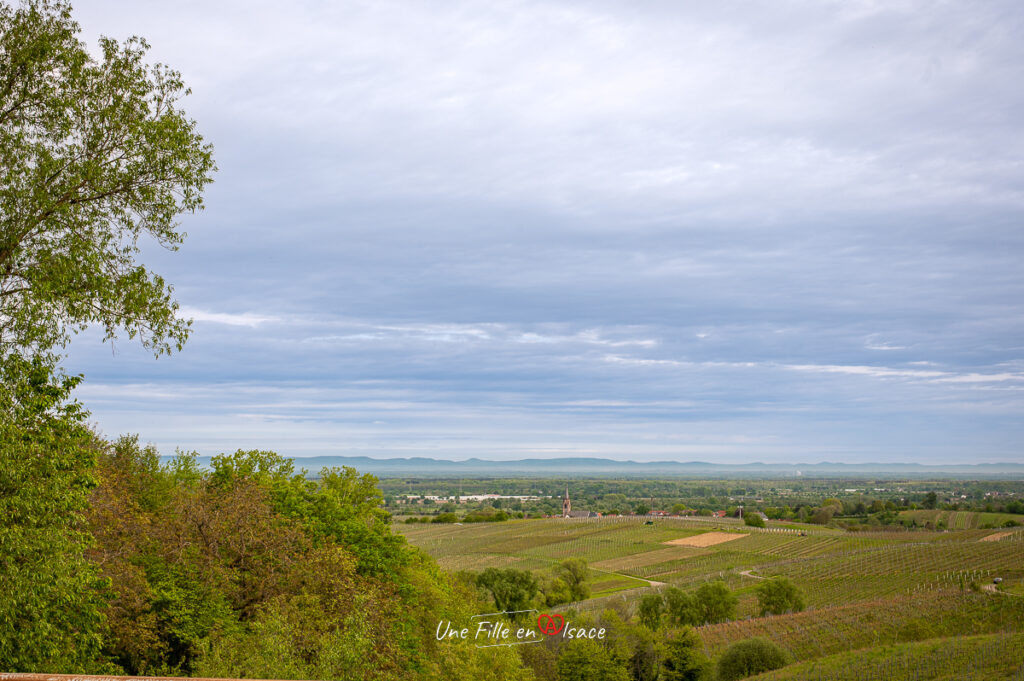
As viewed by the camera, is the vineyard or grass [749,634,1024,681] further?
the vineyard

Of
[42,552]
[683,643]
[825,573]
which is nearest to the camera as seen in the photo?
[42,552]

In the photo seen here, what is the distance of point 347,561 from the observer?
2930 centimetres

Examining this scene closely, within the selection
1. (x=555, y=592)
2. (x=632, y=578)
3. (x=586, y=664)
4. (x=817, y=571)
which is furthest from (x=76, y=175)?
(x=817, y=571)

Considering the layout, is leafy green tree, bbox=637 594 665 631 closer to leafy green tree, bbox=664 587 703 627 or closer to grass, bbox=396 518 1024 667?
leafy green tree, bbox=664 587 703 627

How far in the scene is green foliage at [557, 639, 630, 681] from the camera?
47.0 metres

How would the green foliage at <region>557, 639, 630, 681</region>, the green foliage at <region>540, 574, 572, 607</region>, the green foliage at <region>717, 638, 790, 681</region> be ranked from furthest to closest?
the green foliage at <region>540, 574, 572, 607</region>, the green foliage at <region>717, 638, 790, 681</region>, the green foliage at <region>557, 639, 630, 681</region>

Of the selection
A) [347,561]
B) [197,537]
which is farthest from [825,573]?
[197,537]

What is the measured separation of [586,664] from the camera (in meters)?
47.4

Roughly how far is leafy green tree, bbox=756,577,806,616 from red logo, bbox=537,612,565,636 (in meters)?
24.0

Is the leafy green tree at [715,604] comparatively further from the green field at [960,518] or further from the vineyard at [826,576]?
the green field at [960,518]

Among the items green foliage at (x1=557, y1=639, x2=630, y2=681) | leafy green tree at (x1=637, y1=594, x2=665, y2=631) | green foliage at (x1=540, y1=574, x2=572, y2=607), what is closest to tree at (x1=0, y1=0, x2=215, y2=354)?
green foliage at (x1=557, y1=639, x2=630, y2=681)

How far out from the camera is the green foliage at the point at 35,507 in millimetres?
11828

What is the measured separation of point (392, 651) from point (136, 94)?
1989cm

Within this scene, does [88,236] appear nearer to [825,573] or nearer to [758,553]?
[825,573]
